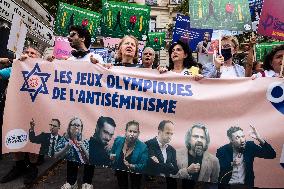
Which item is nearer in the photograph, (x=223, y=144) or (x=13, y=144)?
(x=223, y=144)

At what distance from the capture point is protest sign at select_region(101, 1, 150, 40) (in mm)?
10242

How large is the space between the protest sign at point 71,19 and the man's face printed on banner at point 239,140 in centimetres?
705

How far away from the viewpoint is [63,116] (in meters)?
4.36

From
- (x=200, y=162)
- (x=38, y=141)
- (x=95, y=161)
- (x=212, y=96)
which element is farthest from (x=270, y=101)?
(x=38, y=141)

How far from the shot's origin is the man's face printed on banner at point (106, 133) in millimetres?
4211

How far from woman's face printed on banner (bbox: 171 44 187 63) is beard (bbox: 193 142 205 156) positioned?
102 cm

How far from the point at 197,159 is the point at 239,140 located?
456 millimetres

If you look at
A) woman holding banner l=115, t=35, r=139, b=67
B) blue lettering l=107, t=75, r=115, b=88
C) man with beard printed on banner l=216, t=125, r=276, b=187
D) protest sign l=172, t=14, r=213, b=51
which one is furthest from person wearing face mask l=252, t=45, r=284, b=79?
protest sign l=172, t=14, r=213, b=51

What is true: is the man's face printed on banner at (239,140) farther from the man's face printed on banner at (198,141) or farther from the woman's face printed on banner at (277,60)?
the woman's face printed on banner at (277,60)

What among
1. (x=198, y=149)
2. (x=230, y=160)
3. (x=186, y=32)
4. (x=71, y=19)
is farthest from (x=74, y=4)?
(x=230, y=160)

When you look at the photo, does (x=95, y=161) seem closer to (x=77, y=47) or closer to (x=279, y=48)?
(x=77, y=47)

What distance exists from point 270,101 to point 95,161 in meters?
1.88

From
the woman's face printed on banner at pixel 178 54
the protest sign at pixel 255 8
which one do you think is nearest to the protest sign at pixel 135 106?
the woman's face printed on banner at pixel 178 54

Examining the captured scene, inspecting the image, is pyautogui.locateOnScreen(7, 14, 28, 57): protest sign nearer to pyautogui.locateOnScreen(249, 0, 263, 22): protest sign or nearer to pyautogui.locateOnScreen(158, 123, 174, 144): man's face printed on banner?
pyautogui.locateOnScreen(158, 123, 174, 144): man's face printed on banner
